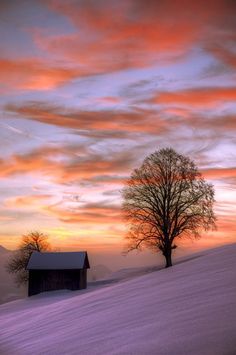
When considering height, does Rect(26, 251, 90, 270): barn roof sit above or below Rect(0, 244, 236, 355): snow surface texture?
above

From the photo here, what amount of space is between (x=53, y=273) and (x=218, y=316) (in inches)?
1712

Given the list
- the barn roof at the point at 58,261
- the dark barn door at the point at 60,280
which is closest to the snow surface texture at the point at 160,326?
the dark barn door at the point at 60,280

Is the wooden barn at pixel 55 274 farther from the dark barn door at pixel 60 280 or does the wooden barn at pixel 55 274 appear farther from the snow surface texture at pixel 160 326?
the snow surface texture at pixel 160 326

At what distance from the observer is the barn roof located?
159ft

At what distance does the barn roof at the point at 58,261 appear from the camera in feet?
159

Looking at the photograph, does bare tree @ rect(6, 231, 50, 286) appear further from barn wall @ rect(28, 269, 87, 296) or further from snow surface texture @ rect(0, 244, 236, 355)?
snow surface texture @ rect(0, 244, 236, 355)

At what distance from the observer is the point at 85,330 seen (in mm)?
9586

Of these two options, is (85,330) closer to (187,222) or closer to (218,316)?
(218,316)

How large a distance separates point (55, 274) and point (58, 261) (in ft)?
5.69

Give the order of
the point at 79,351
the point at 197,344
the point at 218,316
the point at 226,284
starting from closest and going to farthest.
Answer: the point at 197,344 → the point at 218,316 → the point at 79,351 → the point at 226,284

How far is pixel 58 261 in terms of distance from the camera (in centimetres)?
4934

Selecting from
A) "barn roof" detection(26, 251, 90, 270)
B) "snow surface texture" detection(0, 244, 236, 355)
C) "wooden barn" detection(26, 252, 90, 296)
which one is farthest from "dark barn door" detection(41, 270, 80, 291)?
"snow surface texture" detection(0, 244, 236, 355)

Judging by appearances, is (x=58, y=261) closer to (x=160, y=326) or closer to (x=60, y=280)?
(x=60, y=280)

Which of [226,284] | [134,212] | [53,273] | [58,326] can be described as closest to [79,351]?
[226,284]
